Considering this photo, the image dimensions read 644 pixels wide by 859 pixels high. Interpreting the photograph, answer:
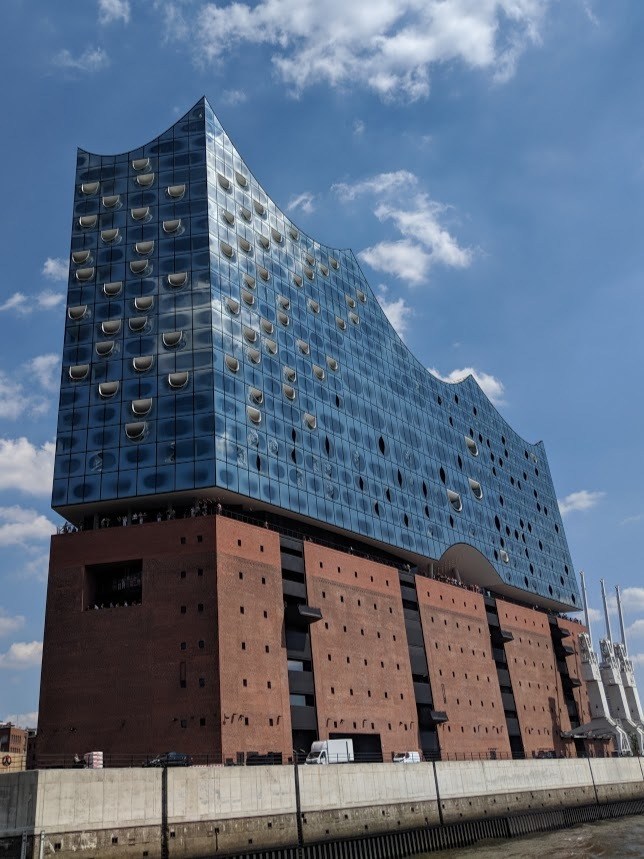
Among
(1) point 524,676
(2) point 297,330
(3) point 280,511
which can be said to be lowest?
(1) point 524,676

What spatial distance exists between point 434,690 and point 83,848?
39.5 meters

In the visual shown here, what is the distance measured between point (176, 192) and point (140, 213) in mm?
2846

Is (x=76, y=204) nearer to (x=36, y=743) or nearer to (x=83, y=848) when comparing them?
(x=36, y=743)

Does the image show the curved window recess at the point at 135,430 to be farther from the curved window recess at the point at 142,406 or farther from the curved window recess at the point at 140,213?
the curved window recess at the point at 140,213

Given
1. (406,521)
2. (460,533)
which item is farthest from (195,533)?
(460,533)

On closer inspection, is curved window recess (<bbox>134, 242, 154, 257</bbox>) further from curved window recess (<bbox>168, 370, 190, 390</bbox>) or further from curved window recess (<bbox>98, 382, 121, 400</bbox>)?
curved window recess (<bbox>168, 370, 190, 390</bbox>)

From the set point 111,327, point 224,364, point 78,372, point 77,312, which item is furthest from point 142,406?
point 77,312

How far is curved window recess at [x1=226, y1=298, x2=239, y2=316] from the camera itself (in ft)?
188

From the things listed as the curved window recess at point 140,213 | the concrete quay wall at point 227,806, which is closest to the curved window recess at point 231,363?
the curved window recess at point 140,213

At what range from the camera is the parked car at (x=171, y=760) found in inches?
1502

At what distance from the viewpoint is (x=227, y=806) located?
35.7 metres

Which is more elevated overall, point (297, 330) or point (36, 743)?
point (297, 330)

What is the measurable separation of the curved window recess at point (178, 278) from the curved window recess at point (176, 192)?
646cm

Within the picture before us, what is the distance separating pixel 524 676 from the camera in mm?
80938
